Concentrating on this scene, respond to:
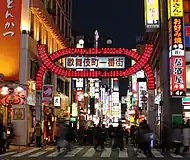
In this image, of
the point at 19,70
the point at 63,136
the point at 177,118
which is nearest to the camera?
the point at 63,136

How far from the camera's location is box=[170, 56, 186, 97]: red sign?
29.5 meters

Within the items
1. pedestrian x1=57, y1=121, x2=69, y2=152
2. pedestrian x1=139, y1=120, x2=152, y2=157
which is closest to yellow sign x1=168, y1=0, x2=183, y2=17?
pedestrian x1=139, y1=120, x2=152, y2=157

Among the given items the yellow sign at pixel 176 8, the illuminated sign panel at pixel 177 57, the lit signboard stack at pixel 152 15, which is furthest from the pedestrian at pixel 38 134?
the yellow sign at pixel 176 8

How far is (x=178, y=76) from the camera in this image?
97.1 ft

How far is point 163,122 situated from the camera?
32.9 meters

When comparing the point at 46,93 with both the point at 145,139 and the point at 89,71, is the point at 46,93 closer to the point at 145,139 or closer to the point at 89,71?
the point at 89,71

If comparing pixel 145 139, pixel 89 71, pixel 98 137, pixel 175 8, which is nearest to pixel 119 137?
pixel 98 137

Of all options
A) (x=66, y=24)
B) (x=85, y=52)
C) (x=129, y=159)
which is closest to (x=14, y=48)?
(x=85, y=52)

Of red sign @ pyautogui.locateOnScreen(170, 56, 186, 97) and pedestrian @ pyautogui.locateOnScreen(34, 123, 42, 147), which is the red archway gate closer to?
red sign @ pyautogui.locateOnScreen(170, 56, 186, 97)

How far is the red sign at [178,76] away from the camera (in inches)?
1160

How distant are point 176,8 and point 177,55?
3473 millimetres

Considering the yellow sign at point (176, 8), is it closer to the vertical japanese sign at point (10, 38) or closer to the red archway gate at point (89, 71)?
the red archway gate at point (89, 71)

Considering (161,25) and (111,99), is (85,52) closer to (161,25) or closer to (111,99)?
(161,25)

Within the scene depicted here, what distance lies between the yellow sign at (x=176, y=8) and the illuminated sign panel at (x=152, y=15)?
148 inches
